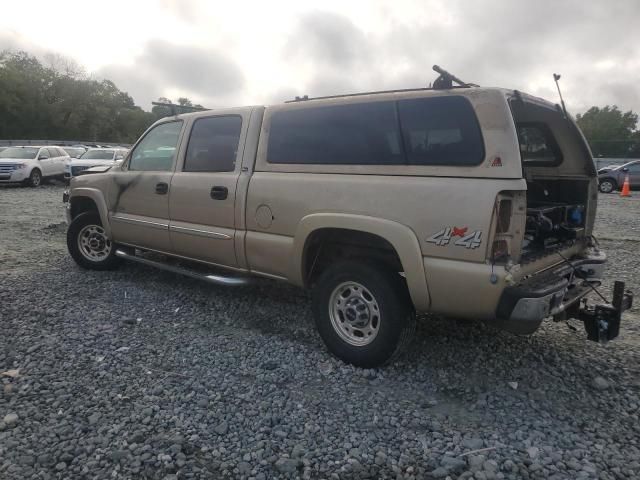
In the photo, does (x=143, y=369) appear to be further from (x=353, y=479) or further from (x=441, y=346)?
(x=441, y=346)

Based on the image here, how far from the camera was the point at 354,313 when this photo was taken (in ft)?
11.8

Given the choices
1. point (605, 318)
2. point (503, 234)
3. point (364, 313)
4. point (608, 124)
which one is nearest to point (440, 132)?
point (503, 234)

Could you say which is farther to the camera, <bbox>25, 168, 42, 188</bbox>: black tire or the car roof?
<bbox>25, 168, 42, 188</bbox>: black tire

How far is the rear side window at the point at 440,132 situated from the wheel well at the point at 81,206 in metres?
4.20

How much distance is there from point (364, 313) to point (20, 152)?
65.2 feet

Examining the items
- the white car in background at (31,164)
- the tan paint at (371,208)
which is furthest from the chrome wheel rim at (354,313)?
the white car in background at (31,164)

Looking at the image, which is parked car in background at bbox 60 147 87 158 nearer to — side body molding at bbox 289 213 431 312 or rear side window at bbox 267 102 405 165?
rear side window at bbox 267 102 405 165

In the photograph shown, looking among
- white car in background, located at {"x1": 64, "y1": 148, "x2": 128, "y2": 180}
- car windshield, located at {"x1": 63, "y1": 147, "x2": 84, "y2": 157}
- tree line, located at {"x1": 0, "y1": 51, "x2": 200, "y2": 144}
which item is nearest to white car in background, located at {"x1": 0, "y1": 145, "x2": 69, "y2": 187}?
white car in background, located at {"x1": 64, "y1": 148, "x2": 128, "y2": 180}

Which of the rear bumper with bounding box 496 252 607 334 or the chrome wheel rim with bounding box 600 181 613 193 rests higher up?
the chrome wheel rim with bounding box 600 181 613 193

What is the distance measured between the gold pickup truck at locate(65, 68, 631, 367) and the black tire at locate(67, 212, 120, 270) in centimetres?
119

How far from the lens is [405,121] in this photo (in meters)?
3.36

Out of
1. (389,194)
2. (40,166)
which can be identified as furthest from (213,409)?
(40,166)

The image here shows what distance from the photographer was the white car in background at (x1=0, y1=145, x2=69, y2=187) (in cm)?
1764

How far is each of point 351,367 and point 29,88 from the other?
60.2 m
